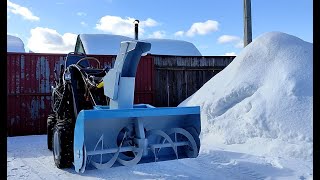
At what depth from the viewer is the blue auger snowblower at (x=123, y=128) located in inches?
160

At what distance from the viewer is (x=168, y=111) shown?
435cm

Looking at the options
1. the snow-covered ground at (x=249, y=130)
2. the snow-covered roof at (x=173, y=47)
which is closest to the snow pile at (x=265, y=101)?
the snow-covered ground at (x=249, y=130)

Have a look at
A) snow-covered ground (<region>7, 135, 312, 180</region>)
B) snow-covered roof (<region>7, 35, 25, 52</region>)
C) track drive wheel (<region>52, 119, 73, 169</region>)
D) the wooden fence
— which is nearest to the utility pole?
the wooden fence

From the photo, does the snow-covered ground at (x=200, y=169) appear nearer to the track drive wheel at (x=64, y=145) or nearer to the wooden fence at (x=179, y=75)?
the track drive wheel at (x=64, y=145)

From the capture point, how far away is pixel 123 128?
446 cm

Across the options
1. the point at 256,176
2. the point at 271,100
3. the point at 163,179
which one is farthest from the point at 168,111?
the point at 271,100

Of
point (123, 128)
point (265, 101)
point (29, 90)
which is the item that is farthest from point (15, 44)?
point (123, 128)

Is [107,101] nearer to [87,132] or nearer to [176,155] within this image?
[87,132]

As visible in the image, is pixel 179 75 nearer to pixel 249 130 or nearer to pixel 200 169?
pixel 249 130

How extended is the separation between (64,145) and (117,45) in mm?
17222

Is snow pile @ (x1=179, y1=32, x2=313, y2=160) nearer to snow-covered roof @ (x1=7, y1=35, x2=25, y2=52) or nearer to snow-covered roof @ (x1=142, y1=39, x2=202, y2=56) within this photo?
snow-covered roof @ (x1=142, y1=39, x2=202, y2=56)

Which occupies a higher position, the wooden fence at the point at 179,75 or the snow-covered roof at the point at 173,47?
the snow-covered roof at the point at 173,47

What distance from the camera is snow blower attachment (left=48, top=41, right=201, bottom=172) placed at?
4062 mm

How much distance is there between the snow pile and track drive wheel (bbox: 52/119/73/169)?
252 cm
